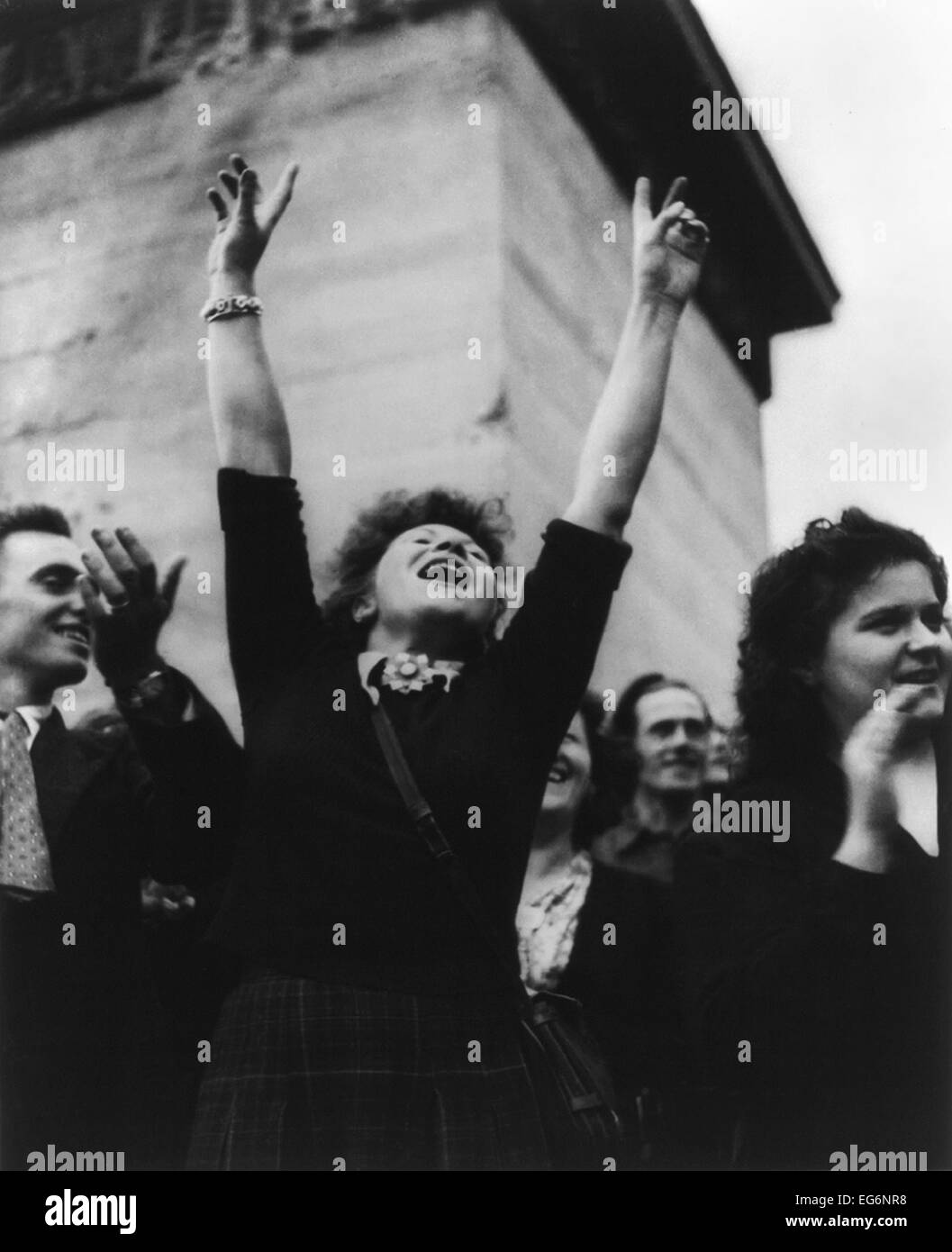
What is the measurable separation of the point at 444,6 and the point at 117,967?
11.2 feet

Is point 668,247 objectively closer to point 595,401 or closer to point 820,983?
point 595,401

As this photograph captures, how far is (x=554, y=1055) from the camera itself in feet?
18.7

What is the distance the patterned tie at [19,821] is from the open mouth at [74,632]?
0.31 meters

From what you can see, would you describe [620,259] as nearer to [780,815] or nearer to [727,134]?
[727,134]

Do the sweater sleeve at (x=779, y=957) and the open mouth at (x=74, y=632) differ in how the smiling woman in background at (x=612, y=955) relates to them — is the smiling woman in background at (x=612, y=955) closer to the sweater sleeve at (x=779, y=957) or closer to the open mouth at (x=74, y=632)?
the sweater sleeve at (x=779, y=957)

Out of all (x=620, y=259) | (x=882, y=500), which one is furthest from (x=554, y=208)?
(x=882, y=500)

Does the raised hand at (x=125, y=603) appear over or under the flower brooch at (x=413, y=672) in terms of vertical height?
over

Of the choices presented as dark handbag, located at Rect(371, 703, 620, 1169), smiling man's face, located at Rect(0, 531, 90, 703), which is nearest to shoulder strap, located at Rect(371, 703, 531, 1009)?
dark handbag, located at Rect(371, 703, 620, 1169)

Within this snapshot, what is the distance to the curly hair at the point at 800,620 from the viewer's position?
6.05 metres

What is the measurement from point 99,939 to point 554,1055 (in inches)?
61.6

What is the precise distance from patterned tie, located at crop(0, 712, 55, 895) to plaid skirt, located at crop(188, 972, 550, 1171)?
970mm

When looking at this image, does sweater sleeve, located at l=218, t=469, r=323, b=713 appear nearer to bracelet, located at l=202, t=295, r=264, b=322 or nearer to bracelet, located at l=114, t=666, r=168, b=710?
bracelet, located at l=114, t=666, r=168, b=710

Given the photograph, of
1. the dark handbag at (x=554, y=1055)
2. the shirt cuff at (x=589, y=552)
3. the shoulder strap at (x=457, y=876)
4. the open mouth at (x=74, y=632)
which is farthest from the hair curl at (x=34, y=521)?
the shirt cuff at (x=589, y=552)

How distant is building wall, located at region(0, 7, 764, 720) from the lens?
613 cm
